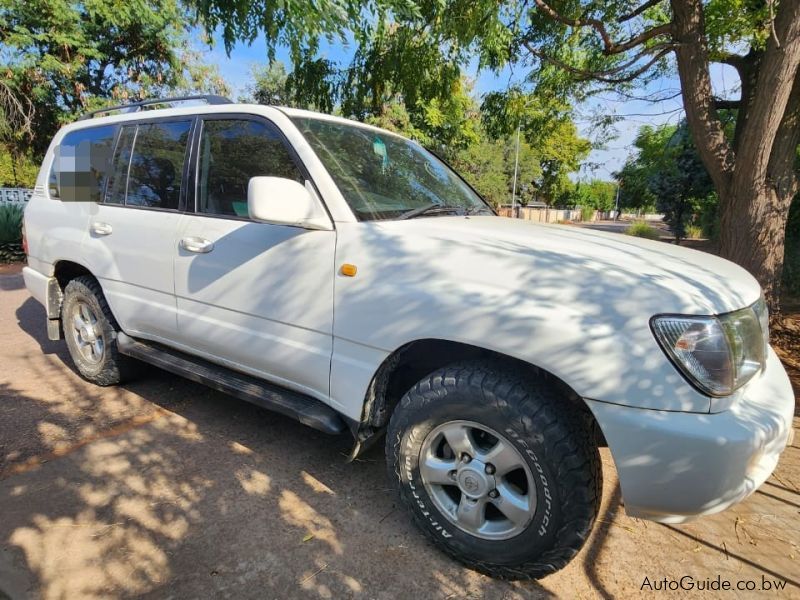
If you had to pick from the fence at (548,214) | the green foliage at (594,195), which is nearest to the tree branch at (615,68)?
the fence at (548,214)

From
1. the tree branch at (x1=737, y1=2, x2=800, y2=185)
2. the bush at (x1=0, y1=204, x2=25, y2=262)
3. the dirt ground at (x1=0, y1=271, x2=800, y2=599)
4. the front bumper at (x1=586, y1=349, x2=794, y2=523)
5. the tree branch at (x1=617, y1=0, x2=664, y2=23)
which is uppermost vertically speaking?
the tree branch at (x1=617, y1=0, x2=664, y2=23)

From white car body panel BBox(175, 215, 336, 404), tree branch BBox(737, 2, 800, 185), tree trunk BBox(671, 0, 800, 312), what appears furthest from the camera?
tree trunk BBox(671, 0, 800, 312)

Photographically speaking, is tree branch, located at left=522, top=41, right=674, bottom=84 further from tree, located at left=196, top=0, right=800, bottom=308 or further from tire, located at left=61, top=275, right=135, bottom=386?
tire, located at left=61, top=275, right=135, bottom=386

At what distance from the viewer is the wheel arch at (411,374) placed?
1965 mm

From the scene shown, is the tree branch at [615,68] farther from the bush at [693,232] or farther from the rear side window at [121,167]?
the bush at [693,232]

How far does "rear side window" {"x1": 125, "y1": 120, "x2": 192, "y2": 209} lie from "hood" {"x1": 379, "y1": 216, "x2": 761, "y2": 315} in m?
1.58

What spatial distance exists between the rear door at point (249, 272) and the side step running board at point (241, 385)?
3.3 inches

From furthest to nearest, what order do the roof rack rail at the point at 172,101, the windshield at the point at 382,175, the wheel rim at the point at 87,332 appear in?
the wheel rim at the point at 87,332
the roof rack rail at the point at 172,101
the windshield at the point at 382,175

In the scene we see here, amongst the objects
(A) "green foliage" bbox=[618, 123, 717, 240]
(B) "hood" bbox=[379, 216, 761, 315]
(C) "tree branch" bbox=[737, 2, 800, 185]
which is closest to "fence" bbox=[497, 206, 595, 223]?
(A) "green foliage" bbox=[618, 123, 717, 240]

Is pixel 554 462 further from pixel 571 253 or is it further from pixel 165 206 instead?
pixel 165 206

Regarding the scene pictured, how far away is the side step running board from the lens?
244cm

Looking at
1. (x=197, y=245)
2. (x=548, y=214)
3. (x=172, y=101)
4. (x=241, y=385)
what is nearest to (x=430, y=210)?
(x=197, y=245)

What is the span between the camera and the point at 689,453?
163 cm

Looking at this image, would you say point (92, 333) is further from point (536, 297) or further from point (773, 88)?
point (773, 88)
